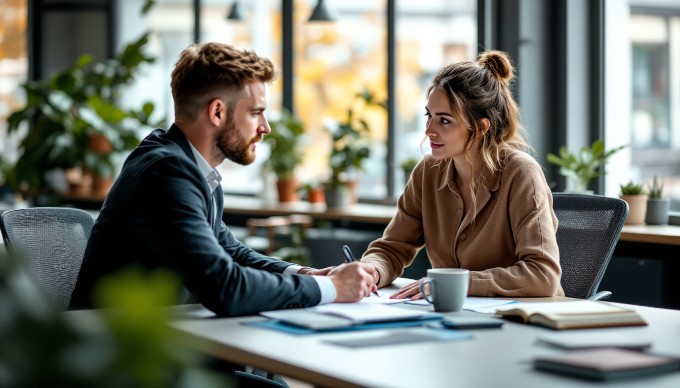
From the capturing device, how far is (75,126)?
20.6 feet

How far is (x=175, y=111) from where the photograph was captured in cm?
227

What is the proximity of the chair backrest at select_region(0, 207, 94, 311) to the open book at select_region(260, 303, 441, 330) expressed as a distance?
2.25 ft

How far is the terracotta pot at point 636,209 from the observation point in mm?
3771

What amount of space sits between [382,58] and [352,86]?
292mm

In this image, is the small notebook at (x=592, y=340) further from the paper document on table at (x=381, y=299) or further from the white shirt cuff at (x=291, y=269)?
the white shirt cuff at (x=291, y=269)

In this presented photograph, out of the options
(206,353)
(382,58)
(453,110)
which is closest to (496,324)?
(206,353)

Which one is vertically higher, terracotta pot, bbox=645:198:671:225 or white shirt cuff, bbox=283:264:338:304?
terracotta pot, bbox=645:198:671:225

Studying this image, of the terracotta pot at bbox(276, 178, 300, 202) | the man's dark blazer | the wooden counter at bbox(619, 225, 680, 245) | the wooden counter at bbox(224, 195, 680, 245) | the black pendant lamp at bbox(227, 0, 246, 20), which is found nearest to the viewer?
the man's dark blazer

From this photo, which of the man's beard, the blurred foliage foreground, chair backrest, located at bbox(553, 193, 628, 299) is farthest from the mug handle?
the blurred foliage foreground

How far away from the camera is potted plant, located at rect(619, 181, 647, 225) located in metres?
3.77

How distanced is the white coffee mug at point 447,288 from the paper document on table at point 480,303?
0.20ft

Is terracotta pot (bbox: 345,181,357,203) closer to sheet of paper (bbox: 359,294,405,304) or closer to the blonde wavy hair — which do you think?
the blonde wavy hair

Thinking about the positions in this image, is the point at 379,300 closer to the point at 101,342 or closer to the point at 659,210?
the point at 101,342

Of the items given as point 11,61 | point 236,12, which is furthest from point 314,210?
point 11,61
